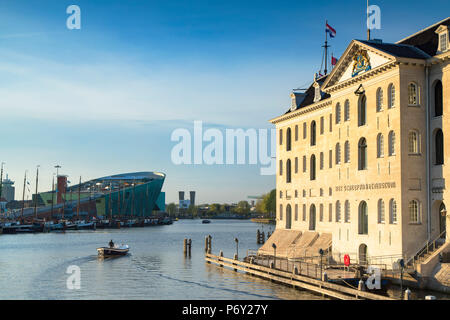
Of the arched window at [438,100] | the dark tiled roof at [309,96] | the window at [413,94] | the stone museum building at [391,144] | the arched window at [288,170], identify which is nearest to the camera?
the stone museum building at [391,144]

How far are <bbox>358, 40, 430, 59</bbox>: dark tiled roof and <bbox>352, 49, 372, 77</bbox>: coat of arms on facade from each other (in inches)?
38.7

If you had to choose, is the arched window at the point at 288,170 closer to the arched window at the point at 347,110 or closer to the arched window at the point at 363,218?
the arched window at the point at 347,110

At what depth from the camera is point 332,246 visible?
1935 inches

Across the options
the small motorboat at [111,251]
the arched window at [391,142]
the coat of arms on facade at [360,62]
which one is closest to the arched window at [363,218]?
the arched window at [391,142]

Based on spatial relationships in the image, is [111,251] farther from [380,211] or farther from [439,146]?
[439,146]

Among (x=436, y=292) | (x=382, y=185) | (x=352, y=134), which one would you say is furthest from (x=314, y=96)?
(x=436, y=292)

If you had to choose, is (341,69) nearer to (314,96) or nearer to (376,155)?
(376,155)

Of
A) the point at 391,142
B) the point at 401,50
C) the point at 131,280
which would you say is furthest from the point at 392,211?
the point at 131,280

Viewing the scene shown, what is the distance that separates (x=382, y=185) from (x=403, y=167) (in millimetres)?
2602

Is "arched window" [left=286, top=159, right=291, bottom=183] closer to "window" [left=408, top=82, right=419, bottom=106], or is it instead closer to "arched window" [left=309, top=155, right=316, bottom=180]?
"arched window" [left=309, top=155, right=316, bottom=180]

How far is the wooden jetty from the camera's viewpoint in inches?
1294

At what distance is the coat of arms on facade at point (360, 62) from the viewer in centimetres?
4328

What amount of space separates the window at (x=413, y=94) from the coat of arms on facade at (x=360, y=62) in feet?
12.9
